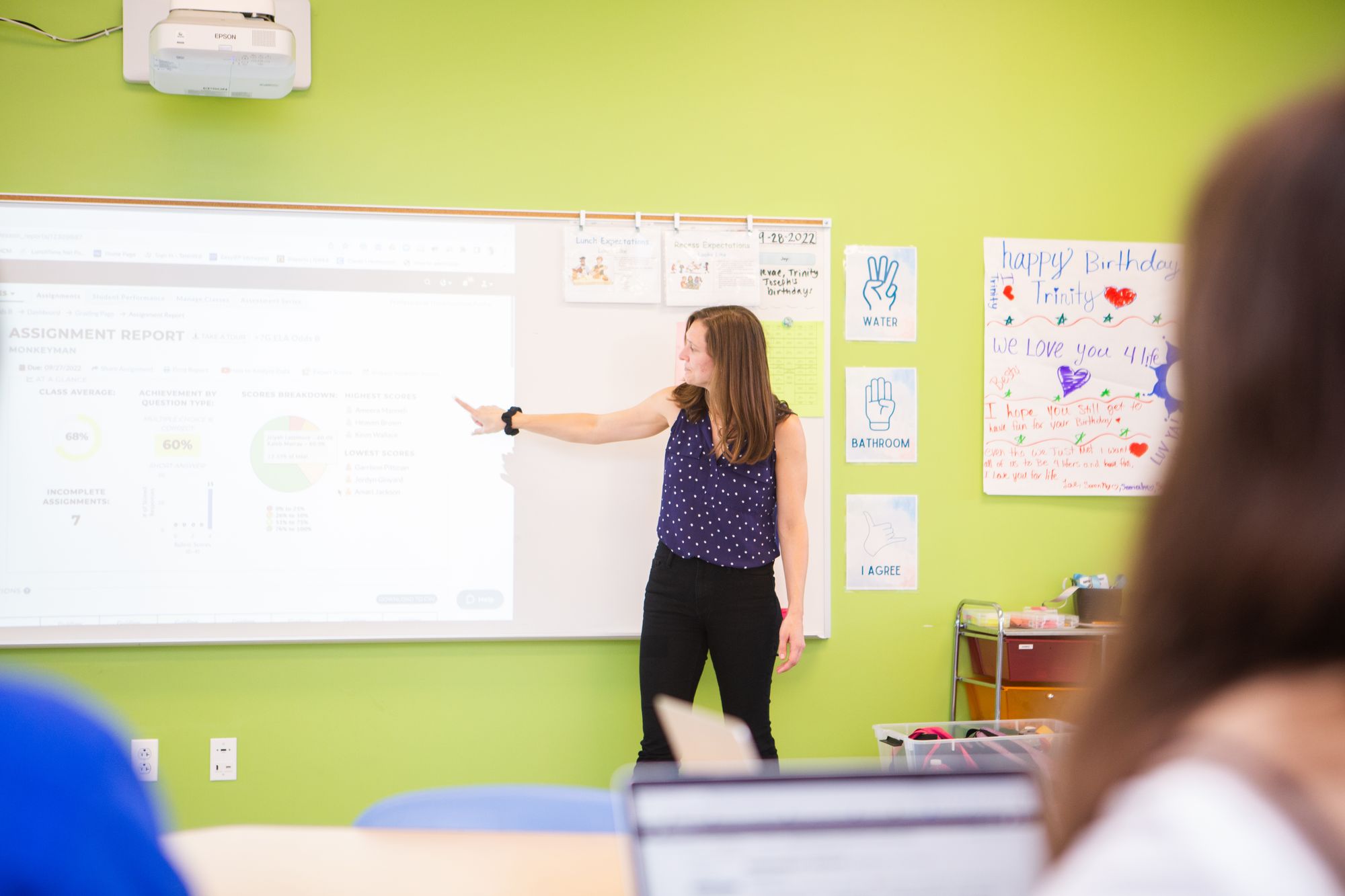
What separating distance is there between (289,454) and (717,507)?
124cm

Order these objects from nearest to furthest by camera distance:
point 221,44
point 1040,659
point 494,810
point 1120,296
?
1. point 494,810
2. point 221,44
3. point 1040,659
4. point 1120,296

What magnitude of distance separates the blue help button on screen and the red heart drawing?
84.5 inches

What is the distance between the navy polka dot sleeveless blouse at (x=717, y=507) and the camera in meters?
2.67

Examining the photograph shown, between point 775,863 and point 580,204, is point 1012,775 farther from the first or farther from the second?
point 580,204

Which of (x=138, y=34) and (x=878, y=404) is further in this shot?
(x=878, y=404)

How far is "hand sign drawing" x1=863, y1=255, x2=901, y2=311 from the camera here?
3086 mm

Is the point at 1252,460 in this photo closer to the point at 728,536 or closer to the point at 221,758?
the point at 728,536

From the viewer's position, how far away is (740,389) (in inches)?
106

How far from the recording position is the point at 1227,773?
1.26 feet

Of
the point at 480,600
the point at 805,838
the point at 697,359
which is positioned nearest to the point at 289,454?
the point at 480,600

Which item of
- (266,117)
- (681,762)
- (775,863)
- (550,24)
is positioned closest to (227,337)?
(266,117)

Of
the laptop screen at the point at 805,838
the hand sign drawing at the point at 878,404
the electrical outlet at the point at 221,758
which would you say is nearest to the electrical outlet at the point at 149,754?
the electrical outlet at the point at 221,758

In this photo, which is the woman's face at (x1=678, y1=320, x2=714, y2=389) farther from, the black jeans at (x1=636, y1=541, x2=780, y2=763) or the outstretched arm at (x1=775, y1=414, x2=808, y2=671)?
the black jeans at (x1=636, y1=541, x2=780, y2=763)

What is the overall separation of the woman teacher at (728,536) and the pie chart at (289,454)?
1.01 m
